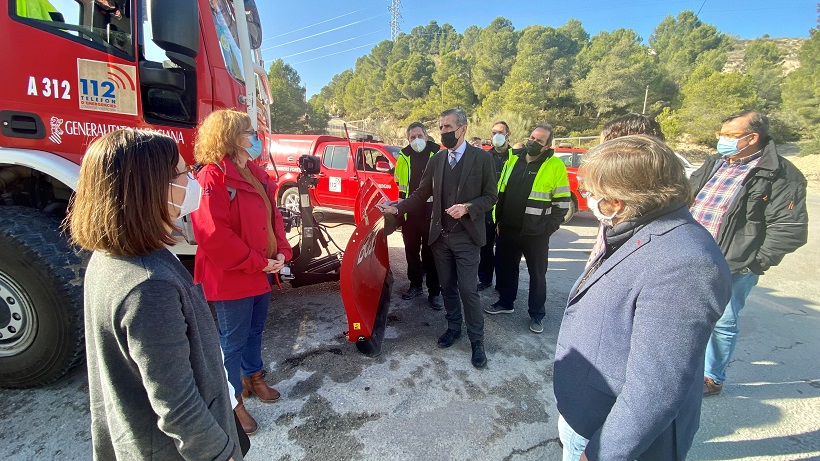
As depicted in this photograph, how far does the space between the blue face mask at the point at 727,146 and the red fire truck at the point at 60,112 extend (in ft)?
11.4

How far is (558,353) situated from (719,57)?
5987 centimetres

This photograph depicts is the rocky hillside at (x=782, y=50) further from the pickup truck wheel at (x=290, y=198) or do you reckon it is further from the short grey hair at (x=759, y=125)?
the short grey hair at (x=759, y=125)

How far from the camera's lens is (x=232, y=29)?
10.3 feet

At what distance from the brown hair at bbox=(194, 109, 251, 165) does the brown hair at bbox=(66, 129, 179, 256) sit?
3.18 feet

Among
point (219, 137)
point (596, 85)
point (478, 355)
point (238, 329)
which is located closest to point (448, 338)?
point (478, 355)

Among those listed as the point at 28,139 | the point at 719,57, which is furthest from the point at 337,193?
the point at 719,57

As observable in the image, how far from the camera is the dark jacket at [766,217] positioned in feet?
7.20

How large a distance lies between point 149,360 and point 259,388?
167cm

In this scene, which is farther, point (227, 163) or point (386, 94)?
point (386, 94)

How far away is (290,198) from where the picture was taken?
845cm

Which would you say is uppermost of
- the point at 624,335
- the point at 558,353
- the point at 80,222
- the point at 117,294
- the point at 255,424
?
the point at 80,222

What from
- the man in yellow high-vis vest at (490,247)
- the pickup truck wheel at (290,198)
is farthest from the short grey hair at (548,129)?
the pickup truck wheel at (290,198)

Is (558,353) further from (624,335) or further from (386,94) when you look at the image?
(386,94)

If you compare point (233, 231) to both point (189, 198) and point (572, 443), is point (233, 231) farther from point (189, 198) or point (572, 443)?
point (572, 443)
